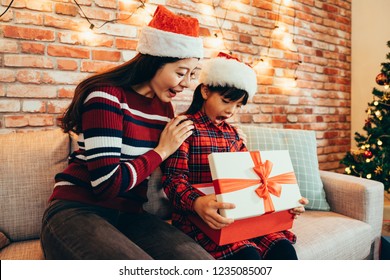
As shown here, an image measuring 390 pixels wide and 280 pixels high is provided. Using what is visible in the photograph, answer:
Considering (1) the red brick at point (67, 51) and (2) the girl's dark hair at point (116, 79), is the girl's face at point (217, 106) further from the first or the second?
(1) the red brick at point (67, 51)

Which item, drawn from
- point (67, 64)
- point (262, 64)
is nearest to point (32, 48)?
point (67, 64)

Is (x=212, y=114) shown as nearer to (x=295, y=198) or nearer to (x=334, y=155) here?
(x=295, y=198)

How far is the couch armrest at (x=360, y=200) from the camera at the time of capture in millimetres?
1479

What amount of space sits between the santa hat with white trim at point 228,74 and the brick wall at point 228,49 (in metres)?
0.78

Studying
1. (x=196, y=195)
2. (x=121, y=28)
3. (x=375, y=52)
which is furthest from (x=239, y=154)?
(x=375, y=52)

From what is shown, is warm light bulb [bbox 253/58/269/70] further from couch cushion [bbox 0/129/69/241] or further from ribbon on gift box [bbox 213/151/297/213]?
couch cushion [bbox 0/129/69/241]

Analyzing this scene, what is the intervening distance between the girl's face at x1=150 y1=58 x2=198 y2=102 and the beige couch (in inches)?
16.9


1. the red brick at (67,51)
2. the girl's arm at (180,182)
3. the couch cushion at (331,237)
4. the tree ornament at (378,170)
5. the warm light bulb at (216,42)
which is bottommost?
the couch cushion at (331,237)

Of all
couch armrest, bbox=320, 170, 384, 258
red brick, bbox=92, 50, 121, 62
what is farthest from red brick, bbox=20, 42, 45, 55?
couch armrest, bbox=320, 170, 384, 258

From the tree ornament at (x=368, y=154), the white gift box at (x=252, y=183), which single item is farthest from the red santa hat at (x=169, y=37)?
the tree ornament at (x=368, y=154)

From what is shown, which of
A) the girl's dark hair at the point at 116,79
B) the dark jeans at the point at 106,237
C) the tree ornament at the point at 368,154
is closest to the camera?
the dark jeans at the point at 106,237
